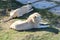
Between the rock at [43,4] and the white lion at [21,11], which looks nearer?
the white lion at [21,11]

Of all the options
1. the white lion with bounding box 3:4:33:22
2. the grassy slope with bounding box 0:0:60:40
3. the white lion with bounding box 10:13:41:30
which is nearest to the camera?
the grassy slope with bounding box 0:0:60:40

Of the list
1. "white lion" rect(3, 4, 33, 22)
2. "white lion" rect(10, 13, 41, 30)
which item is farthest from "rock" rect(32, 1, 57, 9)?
"white lion" rect(10, 13, 41, 30)

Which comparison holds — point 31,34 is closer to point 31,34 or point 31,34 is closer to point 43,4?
point 31,34

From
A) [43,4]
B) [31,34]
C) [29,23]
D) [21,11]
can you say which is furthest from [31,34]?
[43,4]

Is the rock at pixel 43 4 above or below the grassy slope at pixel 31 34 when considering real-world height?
above

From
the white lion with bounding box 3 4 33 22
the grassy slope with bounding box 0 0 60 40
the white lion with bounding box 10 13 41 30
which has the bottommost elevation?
the grassy slope with bounding box 0 0 60 40

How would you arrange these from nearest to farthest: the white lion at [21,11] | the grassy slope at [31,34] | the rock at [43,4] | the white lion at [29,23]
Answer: the grassy slope at [31,34] < the white lion at [29,23] < the white lion at [21,11] < the rock at [43,4]

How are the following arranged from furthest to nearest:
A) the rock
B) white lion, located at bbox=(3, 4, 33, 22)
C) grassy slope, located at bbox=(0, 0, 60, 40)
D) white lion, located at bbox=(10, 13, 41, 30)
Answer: the rock → white lion, located at bbox=(3, 4, 33, 22) → white lion, located at bbox=(10, 13, 41, 30) → grassy slope, located at bbox=(0, 0, 60, 40)

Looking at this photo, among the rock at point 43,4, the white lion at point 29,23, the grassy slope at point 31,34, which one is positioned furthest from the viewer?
the rock at point 43,4

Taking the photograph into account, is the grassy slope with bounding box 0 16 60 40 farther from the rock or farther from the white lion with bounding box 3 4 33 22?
the rock

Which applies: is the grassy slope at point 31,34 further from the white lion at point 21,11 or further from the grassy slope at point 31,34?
the white lion at point 21,11

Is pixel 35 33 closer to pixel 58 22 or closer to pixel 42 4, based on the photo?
pixel 58 22

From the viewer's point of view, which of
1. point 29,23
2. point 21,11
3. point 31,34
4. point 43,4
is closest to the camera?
point 31,34

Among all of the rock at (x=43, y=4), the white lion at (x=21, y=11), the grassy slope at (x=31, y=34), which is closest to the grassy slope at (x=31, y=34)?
the grassy slope at (x=31, y=34)
